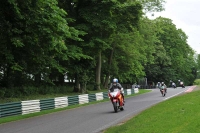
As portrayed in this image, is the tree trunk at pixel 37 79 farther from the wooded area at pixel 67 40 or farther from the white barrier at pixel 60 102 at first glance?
the white barrier at pixel 60 102

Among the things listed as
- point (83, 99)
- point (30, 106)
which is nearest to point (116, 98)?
point (30, 106)

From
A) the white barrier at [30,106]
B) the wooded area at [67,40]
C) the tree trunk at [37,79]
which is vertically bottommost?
the white barrier at [30,106]

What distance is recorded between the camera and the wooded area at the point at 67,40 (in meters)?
21.1

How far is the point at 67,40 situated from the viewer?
3070 cm

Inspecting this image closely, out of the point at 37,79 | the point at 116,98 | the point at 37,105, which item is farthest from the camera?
the point at 37,79

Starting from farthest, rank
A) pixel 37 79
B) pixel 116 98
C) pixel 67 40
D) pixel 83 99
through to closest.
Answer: pixel 37 79 < pixel 67 40 < pixel 83 99 < pixel 116 98

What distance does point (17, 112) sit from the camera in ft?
61.3

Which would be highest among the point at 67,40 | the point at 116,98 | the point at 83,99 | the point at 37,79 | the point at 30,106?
the point at 67,40

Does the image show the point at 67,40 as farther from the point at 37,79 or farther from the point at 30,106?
the point at 30,106

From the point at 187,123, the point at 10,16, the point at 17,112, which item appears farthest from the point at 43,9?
the point at 187,123

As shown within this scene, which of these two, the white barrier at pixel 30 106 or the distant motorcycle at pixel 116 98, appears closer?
the distant motorcycle at pixel 116 98

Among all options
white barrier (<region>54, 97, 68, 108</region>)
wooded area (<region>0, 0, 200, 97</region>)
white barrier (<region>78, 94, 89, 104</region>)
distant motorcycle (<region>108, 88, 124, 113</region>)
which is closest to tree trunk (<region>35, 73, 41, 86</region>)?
wooded area (<region>0, 0, 200, 97</region>)

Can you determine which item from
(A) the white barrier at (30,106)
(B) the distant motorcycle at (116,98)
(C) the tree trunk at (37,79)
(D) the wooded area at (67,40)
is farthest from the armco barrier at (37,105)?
(C) the tree trunk at (37,79)

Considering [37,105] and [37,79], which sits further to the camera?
[37,79]
